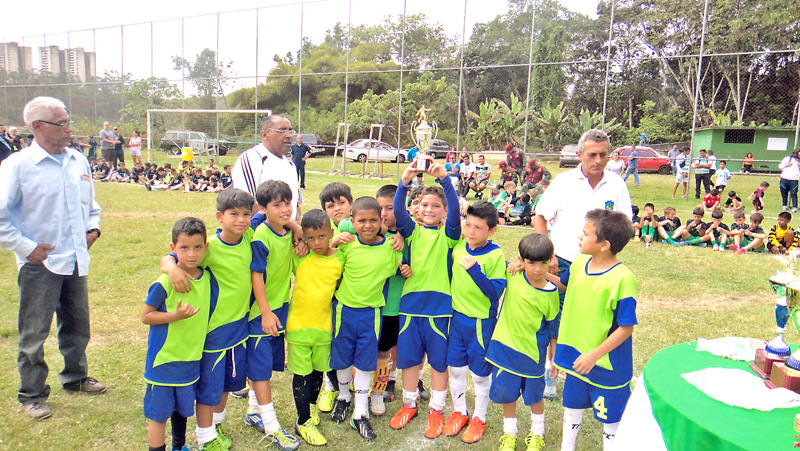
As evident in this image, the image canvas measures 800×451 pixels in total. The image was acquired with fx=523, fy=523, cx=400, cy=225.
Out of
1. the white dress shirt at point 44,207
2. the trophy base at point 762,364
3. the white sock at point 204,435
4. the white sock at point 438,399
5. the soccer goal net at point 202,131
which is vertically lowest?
the white sock at point 204,435

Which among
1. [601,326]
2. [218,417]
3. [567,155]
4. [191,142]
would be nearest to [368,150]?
[191,142]

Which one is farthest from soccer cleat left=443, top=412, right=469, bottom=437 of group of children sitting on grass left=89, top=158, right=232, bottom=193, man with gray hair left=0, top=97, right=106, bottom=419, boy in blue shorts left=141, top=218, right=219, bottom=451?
group of children sitting on grass left=89, top=158, right=232, bottom=193

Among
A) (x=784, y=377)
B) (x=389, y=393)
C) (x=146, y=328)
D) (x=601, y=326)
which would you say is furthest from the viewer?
(x=146, y=328)

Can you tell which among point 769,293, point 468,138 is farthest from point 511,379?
point 468,138

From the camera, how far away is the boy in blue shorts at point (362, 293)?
3.11 m

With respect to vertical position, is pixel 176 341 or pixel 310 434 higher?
pixel 176 341

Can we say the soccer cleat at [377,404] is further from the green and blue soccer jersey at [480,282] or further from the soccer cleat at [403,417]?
the green and blue soccer jersey at [480,282]

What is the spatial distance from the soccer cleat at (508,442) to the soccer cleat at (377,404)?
32.1 inches

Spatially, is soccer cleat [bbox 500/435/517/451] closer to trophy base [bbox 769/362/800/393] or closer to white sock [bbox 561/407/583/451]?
white sock [bbox 561/407/583/451]

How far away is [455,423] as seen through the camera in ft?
10.6

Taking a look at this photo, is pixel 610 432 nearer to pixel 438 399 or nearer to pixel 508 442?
pixel 508 442

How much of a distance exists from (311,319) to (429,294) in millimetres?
721

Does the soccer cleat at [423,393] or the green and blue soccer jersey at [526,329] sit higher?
the green and blue soccer jersey at [526,329]

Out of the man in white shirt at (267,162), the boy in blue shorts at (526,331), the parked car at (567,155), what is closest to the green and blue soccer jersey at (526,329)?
the boy in blue shorts at (526,331)
